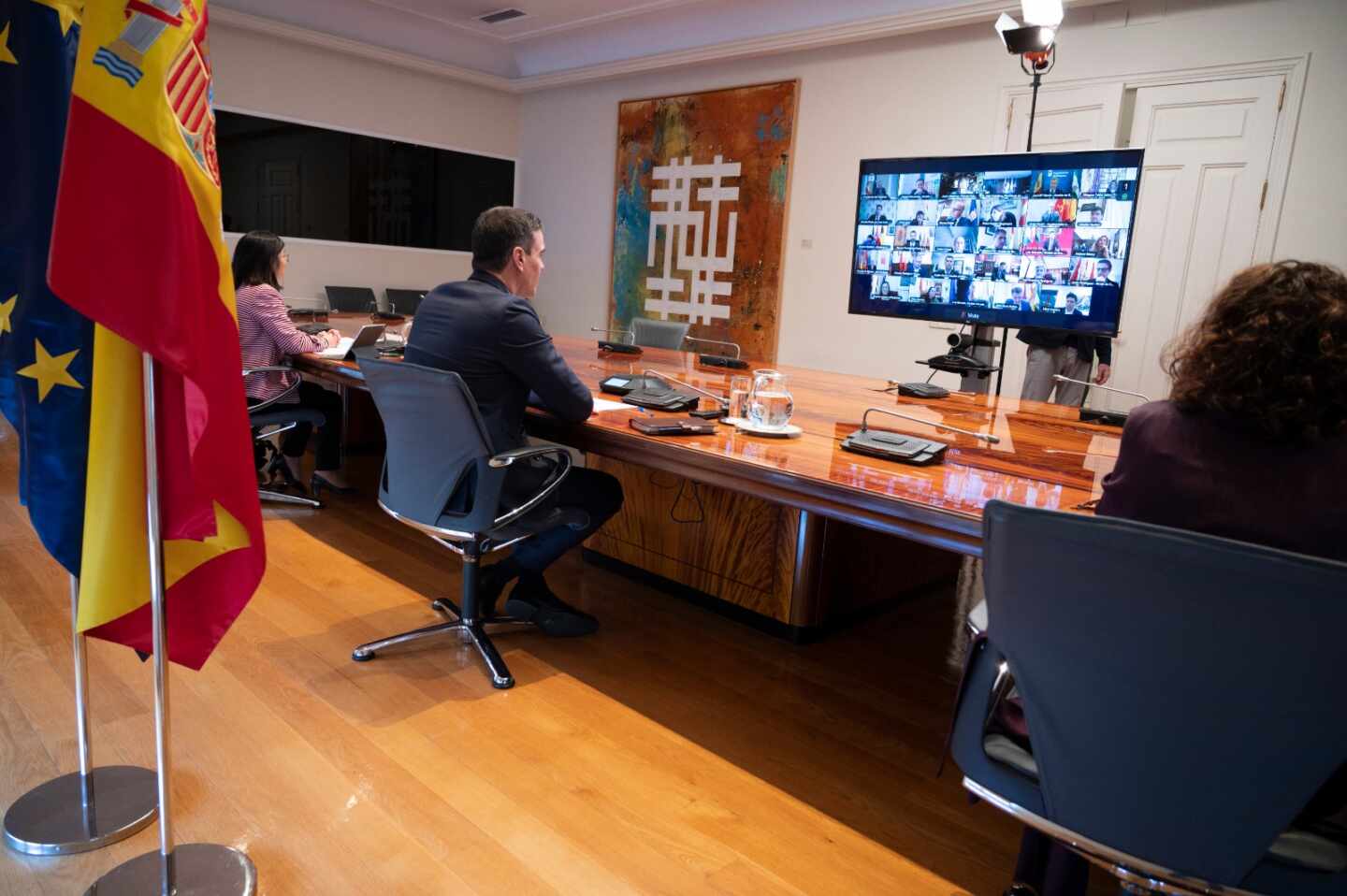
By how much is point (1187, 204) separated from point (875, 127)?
2102mm

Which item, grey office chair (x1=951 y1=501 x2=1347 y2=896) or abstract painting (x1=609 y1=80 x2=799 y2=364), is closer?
grey office chair (x1=951 y1=501 x2=1347 y2=896)

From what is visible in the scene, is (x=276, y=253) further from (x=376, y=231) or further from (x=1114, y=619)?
(x=376, y=231)

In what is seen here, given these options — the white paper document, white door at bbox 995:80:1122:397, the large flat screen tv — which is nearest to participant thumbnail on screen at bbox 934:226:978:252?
the large flat screen tv

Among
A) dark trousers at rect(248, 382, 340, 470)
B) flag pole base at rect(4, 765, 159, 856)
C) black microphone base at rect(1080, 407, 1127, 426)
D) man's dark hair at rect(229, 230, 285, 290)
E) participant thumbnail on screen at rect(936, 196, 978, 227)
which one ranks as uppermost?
participant thumbnail on screen at rect(936, 196, 978, 227)

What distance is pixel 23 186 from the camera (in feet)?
4.52

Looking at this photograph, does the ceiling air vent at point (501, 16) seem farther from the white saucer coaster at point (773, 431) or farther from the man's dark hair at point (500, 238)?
the white saucer coaster at point (773, 431)

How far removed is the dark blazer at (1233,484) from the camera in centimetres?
107

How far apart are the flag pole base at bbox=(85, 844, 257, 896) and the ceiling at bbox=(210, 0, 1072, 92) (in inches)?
221

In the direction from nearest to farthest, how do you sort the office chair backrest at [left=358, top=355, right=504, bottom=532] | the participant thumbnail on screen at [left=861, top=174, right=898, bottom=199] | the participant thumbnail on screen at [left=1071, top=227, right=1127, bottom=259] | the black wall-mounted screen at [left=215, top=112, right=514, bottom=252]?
1. the office chair backrest at [left=358, top=355, right=504, bottom=532]
2. the participant thumbnail on screen at [left=1071, top=227, right=1127, bottom=259]
3. the participant thumbnail on screen at [left=861, top=174, right=898, bottom=199]
4. the black wall-mounted screen at [left=215, top=112, right=514, bottom=252]

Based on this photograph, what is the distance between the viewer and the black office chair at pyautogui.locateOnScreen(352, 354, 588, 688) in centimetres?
207

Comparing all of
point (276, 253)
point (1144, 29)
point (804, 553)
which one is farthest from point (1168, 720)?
point (1144, 29)

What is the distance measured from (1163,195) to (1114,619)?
4.73m

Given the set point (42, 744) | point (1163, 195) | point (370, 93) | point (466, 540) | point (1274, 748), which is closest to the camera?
point (1274, 748)

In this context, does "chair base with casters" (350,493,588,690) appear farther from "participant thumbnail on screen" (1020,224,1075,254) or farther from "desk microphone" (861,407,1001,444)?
"participant thumbnail on screen" (1020,224,1075,254)
